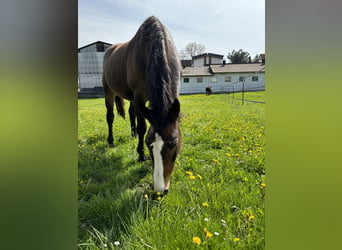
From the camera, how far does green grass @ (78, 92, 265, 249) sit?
114 centimetres

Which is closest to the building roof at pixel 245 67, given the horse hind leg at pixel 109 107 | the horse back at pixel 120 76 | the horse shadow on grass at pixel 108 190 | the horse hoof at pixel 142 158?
the horse shadow on grass at pixel 108 190

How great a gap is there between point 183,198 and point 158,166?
34 cm

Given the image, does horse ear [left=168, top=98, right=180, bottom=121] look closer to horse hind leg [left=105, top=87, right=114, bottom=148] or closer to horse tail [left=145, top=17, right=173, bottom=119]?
horse tail [left=145, top=17, right=173, bottom=119]

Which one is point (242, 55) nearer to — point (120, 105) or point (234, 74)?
point (234, 74)

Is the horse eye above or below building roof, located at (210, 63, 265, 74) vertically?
below

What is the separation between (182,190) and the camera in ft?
5.61

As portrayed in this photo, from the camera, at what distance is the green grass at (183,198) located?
114 centimetres

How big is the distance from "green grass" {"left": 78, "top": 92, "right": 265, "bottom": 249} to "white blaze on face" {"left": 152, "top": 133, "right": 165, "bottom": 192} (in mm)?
126

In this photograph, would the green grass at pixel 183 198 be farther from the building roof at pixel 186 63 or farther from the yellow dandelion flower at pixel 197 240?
the building roof at pixel 186 63

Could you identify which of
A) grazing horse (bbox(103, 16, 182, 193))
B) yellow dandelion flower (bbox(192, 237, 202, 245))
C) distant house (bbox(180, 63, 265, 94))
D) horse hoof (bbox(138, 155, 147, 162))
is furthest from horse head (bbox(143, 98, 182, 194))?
horse hoof (bbox(138, 155, 147, 162))
